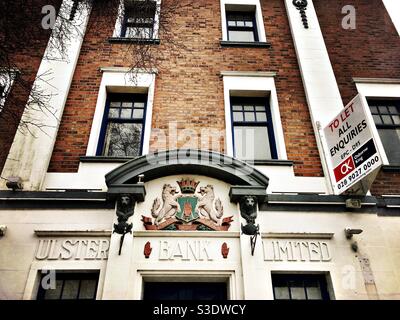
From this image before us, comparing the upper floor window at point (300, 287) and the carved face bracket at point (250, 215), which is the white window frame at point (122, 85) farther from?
the upper floor window at point (300, 287)

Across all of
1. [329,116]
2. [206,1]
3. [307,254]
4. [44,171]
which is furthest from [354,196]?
[206,1]

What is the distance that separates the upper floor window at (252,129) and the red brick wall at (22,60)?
438 centimetres

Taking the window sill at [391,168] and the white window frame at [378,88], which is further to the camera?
the white window frame at [378,88]

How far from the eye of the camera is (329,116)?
Result: 24.2ft

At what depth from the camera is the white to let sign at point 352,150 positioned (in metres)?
5.66

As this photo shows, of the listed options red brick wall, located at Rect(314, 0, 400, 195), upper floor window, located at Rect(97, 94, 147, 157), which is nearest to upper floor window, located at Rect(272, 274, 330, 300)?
upper floor window, located at Rect(97, 94, 147, 157)

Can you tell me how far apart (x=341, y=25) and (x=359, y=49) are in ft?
3.75

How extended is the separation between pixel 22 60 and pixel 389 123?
9.00 metres

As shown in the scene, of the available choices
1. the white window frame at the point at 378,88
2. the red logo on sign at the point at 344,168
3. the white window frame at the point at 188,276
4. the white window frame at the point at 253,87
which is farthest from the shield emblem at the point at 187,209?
the white window frame at the point at 378,88

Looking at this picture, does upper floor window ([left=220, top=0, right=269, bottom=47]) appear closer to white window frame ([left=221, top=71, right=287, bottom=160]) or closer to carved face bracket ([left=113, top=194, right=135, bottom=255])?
white window frame ([left=221, top=71, right=287, bottom=160])

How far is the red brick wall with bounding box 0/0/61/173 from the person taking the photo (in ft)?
19.5

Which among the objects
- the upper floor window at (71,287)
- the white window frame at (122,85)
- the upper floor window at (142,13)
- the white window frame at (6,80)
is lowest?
the upper floor window at (71,287)
